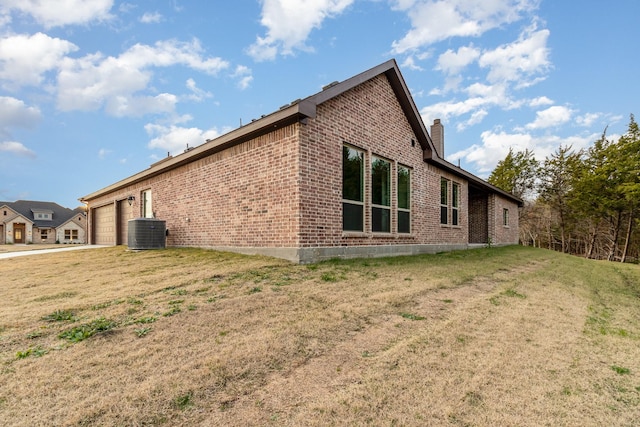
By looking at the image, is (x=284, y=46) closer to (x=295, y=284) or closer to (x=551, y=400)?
(x=295, y=284)

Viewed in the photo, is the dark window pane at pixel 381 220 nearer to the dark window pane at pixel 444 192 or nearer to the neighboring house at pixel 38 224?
the dark window pane at pixel 444 192

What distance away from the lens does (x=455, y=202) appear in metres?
14.0

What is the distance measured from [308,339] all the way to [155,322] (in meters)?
1.72

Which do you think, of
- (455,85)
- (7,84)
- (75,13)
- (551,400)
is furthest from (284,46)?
(7,84)

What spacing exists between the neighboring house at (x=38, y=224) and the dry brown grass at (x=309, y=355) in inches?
1757

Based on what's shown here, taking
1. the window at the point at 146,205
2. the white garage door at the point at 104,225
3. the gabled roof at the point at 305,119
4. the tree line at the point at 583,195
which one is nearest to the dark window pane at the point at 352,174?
the gabled roof at the point at 305,119

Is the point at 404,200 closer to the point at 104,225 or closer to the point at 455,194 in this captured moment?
the point at 455,194

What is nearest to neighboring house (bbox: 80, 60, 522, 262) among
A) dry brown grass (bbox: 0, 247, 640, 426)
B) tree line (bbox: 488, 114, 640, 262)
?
dry brown grass (bbox: 0, 247, 640, 426)

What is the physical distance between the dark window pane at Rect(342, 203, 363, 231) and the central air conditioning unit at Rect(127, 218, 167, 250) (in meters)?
6.05

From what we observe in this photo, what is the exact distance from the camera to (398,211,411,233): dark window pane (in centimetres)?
1020

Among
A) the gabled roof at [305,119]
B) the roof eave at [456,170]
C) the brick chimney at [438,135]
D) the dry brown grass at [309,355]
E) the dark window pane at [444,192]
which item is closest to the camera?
the dry brown grass at [309,355]

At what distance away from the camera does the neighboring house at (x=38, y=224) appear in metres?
38.1

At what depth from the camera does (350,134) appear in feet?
27.0

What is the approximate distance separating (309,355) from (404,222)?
804 cm
